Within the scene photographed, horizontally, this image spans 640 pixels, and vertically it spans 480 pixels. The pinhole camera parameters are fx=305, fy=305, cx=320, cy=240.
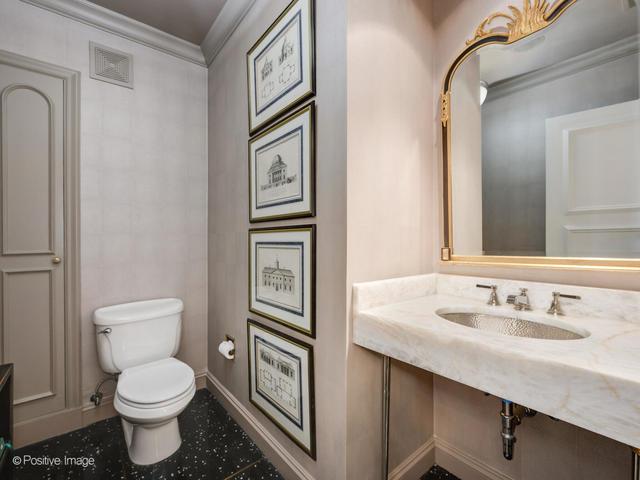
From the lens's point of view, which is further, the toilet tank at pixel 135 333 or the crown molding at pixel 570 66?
the toilet tank at pixel 135 333

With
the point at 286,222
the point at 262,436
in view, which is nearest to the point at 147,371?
the point at 262,436

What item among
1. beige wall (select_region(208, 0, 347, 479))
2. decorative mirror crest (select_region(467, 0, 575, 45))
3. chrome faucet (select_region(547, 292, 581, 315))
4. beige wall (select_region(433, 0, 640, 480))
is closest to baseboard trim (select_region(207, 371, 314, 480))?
beige wall (select_region(208, 0, 347, 479))

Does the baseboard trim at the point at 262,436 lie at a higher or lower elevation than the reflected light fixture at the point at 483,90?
lower

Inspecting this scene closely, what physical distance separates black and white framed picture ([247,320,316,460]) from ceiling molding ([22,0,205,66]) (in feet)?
6.09

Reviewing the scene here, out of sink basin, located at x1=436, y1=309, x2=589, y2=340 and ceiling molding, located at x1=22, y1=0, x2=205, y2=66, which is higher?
ceiling molding, located at x1=22, y1=0, x2=205, y2=66

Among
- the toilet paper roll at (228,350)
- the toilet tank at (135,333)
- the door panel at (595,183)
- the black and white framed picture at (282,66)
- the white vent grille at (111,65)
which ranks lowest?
the toilet paper roll at (228,350)

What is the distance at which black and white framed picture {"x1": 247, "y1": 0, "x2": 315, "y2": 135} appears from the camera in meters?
1.29

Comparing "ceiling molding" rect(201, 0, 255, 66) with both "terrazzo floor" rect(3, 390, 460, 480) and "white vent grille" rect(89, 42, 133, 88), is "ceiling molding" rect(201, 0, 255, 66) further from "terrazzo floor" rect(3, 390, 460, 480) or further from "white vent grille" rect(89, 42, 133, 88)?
"terrazzo floor" rect(3, 390, 460, 480)

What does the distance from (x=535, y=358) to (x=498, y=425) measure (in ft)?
2.68

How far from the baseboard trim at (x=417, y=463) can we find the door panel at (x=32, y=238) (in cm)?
191

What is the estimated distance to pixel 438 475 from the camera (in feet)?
4.72

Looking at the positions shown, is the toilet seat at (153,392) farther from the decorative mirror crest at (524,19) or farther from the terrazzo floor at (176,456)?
the decorative mirror crest at (524,19)

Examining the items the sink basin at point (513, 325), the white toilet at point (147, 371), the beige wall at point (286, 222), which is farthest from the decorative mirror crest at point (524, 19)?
the white toilet at point (147, 371)

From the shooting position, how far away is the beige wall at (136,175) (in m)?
1.84
